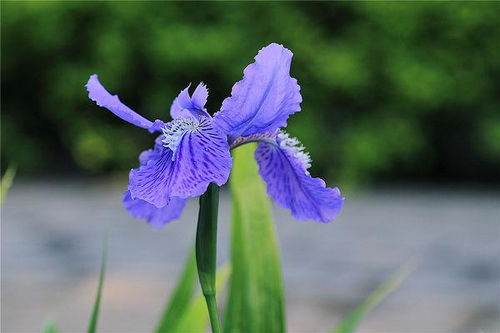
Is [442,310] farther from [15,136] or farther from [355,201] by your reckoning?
[15,136]

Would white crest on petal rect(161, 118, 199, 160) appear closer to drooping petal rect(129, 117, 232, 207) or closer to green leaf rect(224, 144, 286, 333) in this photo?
drooping petal rect(129, 117, 232, 207)

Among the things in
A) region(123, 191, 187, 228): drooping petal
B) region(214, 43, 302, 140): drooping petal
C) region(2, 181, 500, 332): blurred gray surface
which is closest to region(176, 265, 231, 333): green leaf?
region(123, 191, 187, 228): drooping petal

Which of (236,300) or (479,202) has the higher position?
(479,202)

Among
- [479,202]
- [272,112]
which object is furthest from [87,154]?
[272,112]

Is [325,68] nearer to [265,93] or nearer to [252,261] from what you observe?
[252,261]

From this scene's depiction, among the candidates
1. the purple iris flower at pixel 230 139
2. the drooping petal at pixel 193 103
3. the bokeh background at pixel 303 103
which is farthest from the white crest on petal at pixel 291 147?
the bokeh background at pixel 303 103
